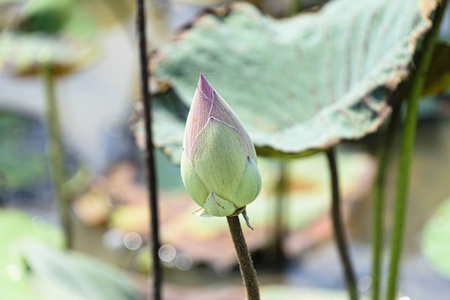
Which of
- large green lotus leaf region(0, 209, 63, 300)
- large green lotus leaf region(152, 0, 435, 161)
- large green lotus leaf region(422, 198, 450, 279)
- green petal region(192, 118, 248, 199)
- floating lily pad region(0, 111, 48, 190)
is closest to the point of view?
green petal region(192, 118, 248, 199)

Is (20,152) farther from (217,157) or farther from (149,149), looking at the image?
(217,157)

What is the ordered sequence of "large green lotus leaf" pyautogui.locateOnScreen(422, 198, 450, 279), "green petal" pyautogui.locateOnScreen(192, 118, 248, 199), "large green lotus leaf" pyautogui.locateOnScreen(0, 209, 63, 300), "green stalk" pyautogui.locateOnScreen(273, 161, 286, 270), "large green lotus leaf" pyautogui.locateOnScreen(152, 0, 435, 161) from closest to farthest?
"green petal" pyautogui.locateOnScreen(192, 118, 248, 199)
"large green lotus leaf" pyautogui.locateOnScreen(152, 0, 435, 161)
"large green lotus leaf" pyautogui.locateOnScreen(0, 209, 63, 300)
"large green lotus leaf" pyautogui.locateOnScreen(422, 198, 450, 279)
"green stalk" pyautogui.locateOnScreen(273, 161, 286, 270)

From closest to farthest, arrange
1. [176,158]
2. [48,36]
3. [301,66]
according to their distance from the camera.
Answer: [176,158], [301,66], [48,36]

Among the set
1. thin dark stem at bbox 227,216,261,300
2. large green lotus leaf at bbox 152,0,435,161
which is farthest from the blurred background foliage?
thin dark stem at bbox 227,216,261,300

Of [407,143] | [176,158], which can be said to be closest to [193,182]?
[176,158]

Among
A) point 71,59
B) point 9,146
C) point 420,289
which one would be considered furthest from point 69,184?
point 420,289

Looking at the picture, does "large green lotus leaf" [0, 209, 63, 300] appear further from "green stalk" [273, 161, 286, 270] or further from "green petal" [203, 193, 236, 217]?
"green stalk" [273, 161, 286, 270]

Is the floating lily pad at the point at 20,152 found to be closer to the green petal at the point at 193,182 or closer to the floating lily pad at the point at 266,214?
the floating lily pad at the point at 266,214
